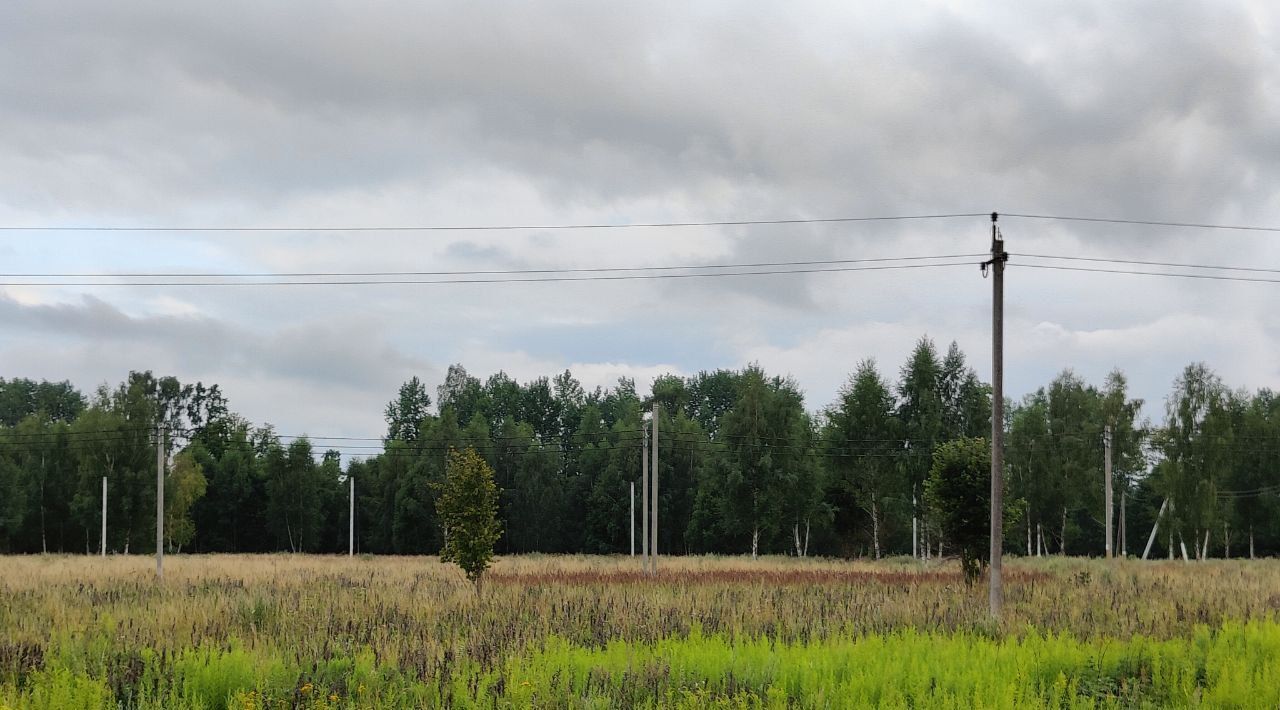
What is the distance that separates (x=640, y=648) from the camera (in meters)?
13.5

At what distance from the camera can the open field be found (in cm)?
1069

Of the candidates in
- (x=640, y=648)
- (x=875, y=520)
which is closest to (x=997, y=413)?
(x=640, y=648)

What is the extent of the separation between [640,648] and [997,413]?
8.72 metres

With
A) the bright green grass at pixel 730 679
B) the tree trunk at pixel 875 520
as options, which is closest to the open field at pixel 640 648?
the bright green grass at pixel 730 679

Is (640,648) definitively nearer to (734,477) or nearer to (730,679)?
(730,679)

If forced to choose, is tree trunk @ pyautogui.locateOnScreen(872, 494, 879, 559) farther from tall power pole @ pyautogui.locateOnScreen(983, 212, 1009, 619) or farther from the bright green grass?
the bright green grass

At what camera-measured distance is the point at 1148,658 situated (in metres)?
13.1

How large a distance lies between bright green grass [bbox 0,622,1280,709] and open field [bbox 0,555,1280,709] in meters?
0.04

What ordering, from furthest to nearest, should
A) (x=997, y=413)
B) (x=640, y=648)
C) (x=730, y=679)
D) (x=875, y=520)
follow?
(x=875, y=520) < (x=997, y=413) < (x=640, y=648) < (x=730, y=679)

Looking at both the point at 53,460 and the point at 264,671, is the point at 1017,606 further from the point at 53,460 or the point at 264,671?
the point at 53,460

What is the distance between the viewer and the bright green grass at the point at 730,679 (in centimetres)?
1024

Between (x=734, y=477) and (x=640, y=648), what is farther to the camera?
(x=734, y=477)

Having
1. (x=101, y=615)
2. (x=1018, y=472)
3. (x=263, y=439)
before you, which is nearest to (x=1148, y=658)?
(x=101, y=615)

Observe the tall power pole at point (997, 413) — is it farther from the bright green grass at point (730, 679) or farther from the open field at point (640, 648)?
the bright green grass at point (730, 679)
